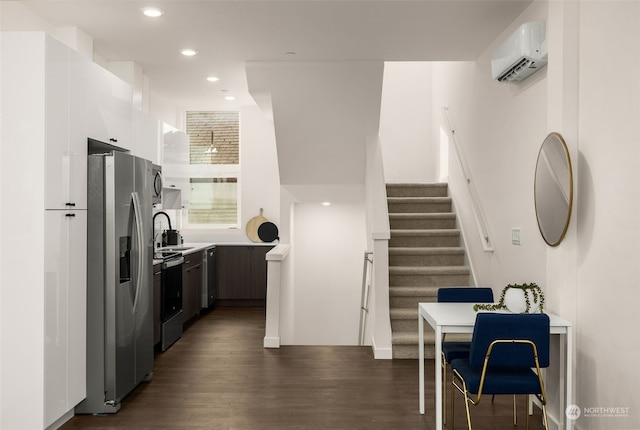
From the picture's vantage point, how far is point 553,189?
3424 millimetres

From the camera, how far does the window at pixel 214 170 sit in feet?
28.0

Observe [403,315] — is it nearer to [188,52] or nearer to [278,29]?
[278,29]

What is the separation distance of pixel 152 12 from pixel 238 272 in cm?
440

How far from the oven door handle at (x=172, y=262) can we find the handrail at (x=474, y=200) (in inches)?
126

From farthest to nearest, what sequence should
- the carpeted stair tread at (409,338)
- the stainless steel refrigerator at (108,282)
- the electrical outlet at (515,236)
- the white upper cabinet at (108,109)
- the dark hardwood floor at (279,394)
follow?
the carpeted stair tread at (409,338) → the electrical outlet at (515,236) → the white upper cabinet at (108,109) → the stainless steel refrigerator at (108,282) → the dark hardwood floor at (279,394)

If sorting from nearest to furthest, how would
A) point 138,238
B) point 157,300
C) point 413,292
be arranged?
point 138,238 → point 157,300 → point 413,292

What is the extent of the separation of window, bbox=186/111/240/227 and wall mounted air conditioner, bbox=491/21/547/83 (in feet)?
17.3

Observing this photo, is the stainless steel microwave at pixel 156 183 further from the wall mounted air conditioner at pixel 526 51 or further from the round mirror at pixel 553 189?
the round mirror at pixel 553 189

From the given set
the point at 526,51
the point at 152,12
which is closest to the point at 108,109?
the point at 152,12

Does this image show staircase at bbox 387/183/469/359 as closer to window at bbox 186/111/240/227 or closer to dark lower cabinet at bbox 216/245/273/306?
dark lower cabinet at bbox 216/245/273/306

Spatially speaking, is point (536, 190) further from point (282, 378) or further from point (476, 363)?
point (282, 378)

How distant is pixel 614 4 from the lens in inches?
116

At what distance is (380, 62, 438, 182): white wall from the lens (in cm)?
796

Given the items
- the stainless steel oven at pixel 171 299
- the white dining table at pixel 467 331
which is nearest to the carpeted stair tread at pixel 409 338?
the white dining table at pixel 467 331
